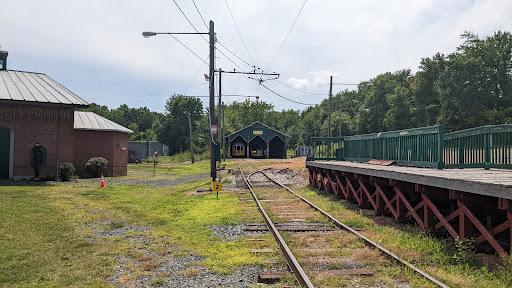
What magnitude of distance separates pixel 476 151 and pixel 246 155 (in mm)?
Result: 58684

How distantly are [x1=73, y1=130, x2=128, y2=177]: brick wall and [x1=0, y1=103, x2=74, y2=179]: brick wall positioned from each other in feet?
8.74

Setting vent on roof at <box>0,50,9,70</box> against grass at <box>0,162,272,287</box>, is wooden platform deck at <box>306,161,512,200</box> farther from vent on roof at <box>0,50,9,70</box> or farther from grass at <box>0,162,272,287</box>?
vent on roof at <box>0,50,9,70</box>

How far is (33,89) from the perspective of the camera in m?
25.6

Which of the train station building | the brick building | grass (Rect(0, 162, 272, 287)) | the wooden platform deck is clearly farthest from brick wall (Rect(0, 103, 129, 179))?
the train station building

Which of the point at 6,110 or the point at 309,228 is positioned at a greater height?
the point at 6,110

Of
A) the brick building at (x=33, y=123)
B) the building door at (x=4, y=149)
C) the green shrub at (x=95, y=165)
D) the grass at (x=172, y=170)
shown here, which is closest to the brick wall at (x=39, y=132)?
the brick building at (x=33, y=123)

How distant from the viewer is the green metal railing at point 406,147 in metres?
9.86

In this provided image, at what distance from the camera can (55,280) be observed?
5.61 m

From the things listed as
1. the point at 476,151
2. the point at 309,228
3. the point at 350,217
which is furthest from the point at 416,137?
the point at 309,228

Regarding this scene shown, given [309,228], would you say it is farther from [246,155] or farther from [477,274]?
[246,155]

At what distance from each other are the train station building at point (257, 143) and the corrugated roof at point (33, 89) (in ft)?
125

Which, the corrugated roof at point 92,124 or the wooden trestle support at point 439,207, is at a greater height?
the corrugated roof at point 92,124

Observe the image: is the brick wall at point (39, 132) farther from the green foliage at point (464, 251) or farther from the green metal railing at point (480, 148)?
the green foliage at point (464, 251)

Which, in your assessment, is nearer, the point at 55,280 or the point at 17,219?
the point at 55,280
